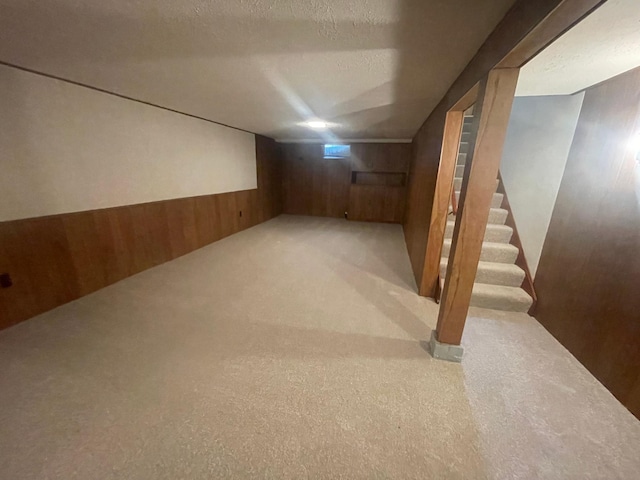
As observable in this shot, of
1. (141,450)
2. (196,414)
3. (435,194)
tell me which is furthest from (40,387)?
(435,194)

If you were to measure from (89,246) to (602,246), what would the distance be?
4.28m

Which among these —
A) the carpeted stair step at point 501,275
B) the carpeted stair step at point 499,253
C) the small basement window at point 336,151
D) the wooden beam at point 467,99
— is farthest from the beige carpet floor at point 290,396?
the small basement window at point 336,151

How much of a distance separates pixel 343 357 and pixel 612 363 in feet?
5.38

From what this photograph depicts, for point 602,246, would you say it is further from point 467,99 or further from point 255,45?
point 255,45

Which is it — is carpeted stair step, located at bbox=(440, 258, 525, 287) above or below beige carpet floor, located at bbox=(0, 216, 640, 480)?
above

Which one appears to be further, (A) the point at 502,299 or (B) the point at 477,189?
(A) the point at 502,299

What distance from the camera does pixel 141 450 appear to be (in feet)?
3.75

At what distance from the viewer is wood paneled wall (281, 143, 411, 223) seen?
6164 mm

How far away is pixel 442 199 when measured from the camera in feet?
7.74

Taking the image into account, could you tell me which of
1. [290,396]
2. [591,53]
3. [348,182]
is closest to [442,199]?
[591,53]

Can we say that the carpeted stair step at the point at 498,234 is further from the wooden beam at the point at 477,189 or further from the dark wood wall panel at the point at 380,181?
the dark wood wall panel at the point at 380,181

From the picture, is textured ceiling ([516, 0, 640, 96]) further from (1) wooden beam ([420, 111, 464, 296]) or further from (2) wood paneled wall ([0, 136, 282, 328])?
(2) wood paneled wall ([0, 136, 282, 328])

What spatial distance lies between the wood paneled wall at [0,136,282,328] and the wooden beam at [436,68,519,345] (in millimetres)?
3230

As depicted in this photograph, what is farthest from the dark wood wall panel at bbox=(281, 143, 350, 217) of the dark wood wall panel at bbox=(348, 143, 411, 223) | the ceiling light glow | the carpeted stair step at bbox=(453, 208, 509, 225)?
the carpeted stair step at bbox=(453, 208, 509, 225)
